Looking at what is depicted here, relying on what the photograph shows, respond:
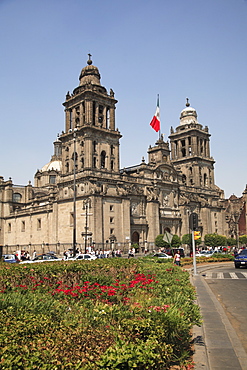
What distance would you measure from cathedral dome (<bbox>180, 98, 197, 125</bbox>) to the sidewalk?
2878 inches

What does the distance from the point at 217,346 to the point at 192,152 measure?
7190cm

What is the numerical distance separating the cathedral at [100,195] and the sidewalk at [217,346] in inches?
1303

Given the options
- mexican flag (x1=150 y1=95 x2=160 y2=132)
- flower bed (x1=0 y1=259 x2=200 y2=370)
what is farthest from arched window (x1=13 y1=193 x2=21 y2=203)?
flower bed (x1=0 y1=259 x2=200 y2=370)

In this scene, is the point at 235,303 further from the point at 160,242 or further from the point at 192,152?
the point at 192,152

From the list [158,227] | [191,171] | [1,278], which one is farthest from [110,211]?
[1,278]

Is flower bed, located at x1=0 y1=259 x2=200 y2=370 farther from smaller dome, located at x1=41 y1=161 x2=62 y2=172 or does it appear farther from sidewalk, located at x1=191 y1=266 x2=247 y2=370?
smaller dome, located at x1=41 y1=161 x2=62 y2=172

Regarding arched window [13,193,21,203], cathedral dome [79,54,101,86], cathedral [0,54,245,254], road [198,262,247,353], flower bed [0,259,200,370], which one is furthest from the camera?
arched window [13,193,21,203]

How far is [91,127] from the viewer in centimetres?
5338

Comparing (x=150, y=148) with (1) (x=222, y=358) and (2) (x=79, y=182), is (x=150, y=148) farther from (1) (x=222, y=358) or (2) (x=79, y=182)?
(1) (x=222, y=358)

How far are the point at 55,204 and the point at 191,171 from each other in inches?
1329

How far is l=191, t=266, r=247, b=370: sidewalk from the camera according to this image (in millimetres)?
6305

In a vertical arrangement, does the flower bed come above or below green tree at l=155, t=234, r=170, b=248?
above

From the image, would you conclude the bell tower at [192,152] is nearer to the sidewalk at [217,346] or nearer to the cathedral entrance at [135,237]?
the cathedral entrance at [135,237]

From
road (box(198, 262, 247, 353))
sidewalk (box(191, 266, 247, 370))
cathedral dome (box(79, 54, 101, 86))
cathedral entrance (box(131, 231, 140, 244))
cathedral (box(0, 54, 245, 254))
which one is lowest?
road (box(198, 262, 247, 353))
